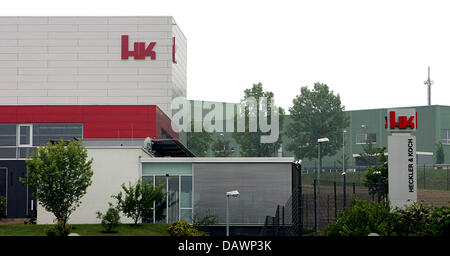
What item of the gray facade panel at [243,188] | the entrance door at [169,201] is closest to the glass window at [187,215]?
the entrance door at [169,201]

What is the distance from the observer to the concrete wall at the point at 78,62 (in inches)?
3403

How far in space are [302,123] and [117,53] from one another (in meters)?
40.4

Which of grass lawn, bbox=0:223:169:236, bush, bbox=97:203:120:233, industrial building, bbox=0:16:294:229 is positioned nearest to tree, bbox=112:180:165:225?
grass lawn, bbox=0:223:169:236

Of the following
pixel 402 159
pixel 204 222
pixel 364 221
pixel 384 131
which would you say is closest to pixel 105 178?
pixel 204 222

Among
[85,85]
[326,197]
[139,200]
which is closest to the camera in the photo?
[139,200]

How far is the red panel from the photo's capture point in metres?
79.1

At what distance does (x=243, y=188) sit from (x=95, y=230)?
1218cm

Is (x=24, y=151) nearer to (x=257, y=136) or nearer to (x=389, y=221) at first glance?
(x=257, y=136)

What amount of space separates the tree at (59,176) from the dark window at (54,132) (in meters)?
30.3

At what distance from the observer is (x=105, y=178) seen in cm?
5247

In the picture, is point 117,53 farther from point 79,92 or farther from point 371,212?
point 371,212

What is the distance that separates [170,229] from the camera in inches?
1844

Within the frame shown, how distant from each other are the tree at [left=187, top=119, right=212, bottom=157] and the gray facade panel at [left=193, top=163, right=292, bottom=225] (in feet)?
179
